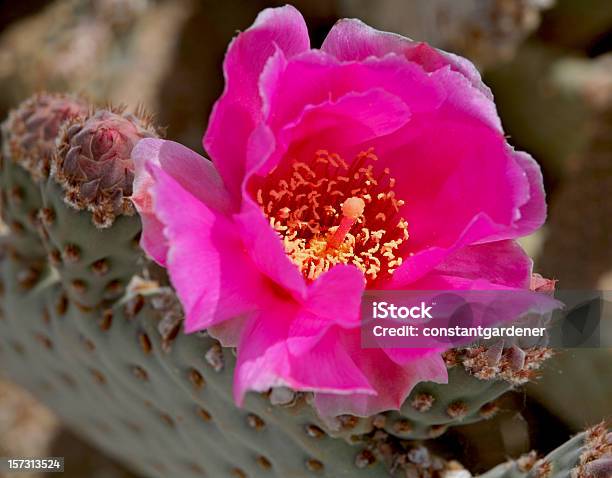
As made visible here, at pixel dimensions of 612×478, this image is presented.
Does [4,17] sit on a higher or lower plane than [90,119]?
lower

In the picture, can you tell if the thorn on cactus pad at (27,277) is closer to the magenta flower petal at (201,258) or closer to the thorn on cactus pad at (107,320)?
the thorn on cactus pad at (107,320)

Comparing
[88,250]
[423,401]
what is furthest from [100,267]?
[423,401]

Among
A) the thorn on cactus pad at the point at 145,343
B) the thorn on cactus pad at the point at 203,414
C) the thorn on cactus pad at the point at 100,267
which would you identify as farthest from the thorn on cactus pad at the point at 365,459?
the thorn on cactus pad at the point at 100,267

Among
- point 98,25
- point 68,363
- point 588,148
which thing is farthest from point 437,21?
point 68,363

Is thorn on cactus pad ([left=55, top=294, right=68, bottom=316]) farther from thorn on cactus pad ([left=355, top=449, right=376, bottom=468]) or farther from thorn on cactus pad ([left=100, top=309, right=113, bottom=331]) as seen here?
thorn on cactus pad ([left=355, top=449, right=376, bottom=468])

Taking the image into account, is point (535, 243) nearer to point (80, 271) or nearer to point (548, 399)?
point (548, 399)

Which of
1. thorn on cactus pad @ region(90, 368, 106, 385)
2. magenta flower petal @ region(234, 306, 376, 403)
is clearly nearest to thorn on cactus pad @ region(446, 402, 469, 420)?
magenta flower petal @ region(234, 306, 376, 403)
